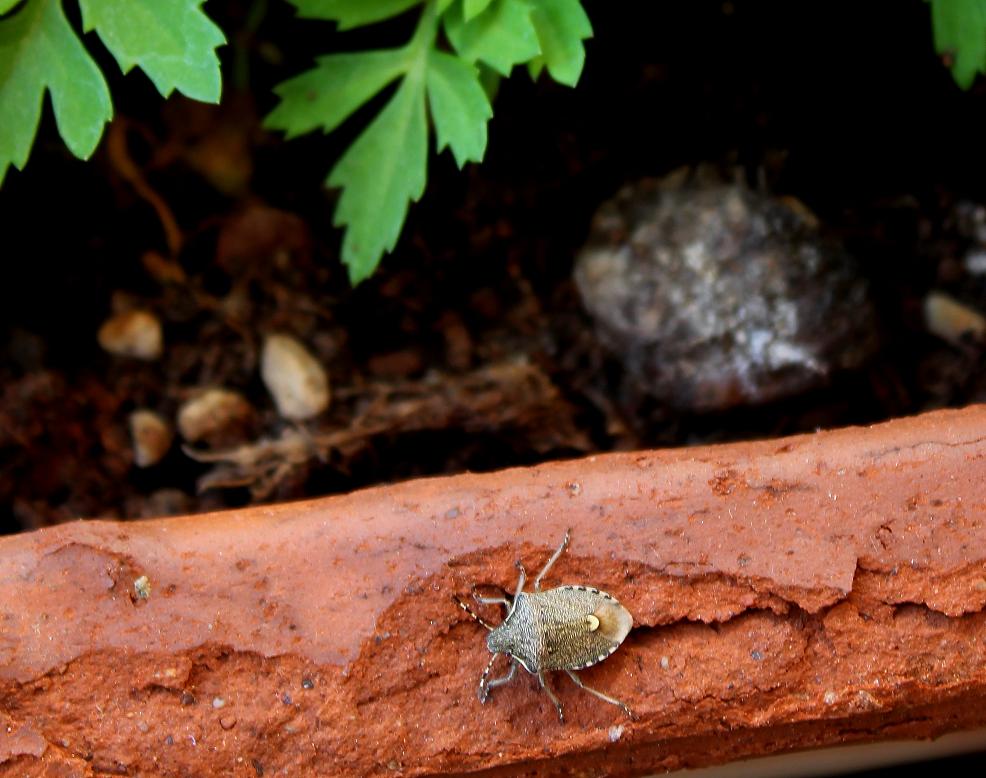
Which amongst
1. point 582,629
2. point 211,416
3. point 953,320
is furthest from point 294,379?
point 953,320

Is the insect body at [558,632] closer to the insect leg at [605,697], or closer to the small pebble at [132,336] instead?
the insect leg at [605,697]

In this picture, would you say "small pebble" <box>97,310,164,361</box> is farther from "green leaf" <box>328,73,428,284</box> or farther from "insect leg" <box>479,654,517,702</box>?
"insect leg" <box>479,654,517,702</box>

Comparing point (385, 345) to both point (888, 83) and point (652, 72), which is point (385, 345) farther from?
point (888, 83)

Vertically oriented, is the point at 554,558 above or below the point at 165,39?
below

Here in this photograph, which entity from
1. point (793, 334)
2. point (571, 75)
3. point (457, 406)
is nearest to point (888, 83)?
point (793, 334)

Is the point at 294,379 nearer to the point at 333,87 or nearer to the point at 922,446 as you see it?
the point at 333,87

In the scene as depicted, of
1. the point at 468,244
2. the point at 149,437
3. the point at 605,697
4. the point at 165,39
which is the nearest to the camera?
the point at 605,697
